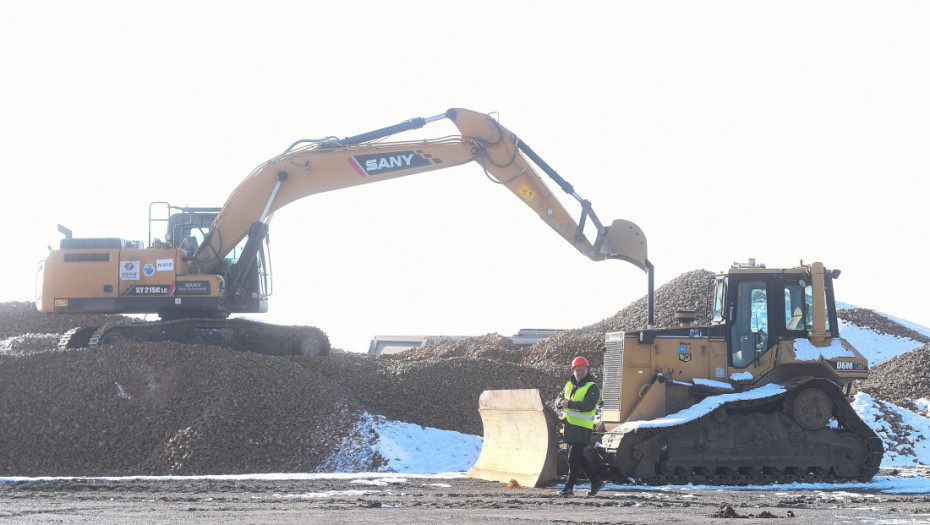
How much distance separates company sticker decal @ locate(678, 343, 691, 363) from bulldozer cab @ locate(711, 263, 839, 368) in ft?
1.59

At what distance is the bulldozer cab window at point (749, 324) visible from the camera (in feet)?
39.5

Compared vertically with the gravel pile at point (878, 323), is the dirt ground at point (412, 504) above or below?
below

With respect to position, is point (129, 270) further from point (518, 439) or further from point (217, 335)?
point (518, 439)

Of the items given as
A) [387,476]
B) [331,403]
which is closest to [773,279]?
[387,476]

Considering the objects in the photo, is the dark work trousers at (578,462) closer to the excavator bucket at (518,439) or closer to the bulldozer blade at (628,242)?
the excavator bucket at (518,439)

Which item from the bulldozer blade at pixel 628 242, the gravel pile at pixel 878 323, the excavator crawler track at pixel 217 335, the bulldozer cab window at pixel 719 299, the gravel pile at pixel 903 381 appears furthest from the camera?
the gravel pile at pixel 878 323

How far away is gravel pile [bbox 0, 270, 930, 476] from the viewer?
1412 cm

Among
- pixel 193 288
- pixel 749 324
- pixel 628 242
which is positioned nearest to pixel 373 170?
pixel 193 288

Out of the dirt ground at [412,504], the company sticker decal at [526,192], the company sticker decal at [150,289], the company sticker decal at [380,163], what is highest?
the company sticker decal at [380,163]

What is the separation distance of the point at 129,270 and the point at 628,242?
861 centimetres

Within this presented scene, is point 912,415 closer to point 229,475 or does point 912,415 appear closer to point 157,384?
point 229,475

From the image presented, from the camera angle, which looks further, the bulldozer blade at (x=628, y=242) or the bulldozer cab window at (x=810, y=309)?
the bulldozer blade at (x=628, y=242)

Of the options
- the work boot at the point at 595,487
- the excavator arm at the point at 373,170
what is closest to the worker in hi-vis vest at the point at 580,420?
the work boot at the point at 595,487

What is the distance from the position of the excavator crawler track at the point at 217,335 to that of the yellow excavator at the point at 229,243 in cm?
2
